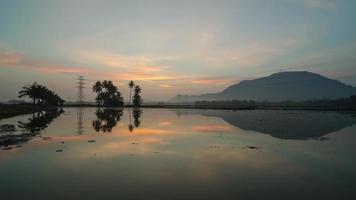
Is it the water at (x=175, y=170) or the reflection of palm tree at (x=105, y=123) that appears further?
the reflection of palm tree at (x=105, y=123)

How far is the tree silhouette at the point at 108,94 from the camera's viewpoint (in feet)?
466

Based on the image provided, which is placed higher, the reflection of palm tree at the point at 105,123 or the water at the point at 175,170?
the reflection of palm tree at the point at 105,123

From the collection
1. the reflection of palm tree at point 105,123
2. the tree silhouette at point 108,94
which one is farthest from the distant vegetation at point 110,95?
the reflection of palm tree at point 105,123

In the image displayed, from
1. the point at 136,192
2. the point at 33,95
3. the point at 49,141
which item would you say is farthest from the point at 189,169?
the point at 33,95

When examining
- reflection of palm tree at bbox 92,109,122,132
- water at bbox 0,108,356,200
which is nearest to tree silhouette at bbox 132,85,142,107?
reflection of palm tree at bbox 92,109,122,132

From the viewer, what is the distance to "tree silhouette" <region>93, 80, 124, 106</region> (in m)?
142

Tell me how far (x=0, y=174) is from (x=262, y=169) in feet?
40.7

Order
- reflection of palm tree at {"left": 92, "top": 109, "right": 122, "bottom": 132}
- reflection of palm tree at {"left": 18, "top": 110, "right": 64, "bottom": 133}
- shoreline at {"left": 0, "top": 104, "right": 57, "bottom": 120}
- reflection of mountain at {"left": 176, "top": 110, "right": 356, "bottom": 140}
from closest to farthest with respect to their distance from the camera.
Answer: reflection of mountain at {"left": 176, "top": 110, "right": 356, "bottom": 140}, reflection of palm tree at {"left": 18, "top": 110, "right": 64, "bottom": 133}, reflection of palm tree at {"left": 92, "top": 109, "right": 122, "bottom": 132}, shoreline at {"left": 0, "top": 104, "right": 57, "bottom": 120}

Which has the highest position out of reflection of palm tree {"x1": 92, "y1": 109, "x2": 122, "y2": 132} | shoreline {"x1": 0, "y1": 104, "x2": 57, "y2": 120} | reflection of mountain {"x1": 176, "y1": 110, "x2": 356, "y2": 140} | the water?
shoreline {"x1": 0, "y1": 104, "x2": 57, "y2": 120}

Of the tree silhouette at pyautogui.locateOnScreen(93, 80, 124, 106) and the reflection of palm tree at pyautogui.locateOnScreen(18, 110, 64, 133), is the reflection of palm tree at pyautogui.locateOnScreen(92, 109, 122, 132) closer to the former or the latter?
the reflection of palm tree at pyautogui.locateOnScreen(18, 110, 64, 133)

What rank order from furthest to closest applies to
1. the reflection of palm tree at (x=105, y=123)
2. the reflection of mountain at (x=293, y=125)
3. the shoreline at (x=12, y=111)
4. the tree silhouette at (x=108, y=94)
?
the tree silhouette at (x=108, y=94)
the shoreline at (x=12, y=111)
the reflection of palm tree at (x=105, y=123)
the reflection of mountain at (x=293, y=125)

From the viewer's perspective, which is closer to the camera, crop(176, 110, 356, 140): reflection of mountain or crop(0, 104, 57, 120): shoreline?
crop(176, 110, 356, 140): reflection of mountain

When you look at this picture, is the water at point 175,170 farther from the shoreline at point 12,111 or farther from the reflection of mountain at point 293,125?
the shoreline at point 12,111

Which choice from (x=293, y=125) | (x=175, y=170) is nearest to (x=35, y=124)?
(x=175, y=170)
